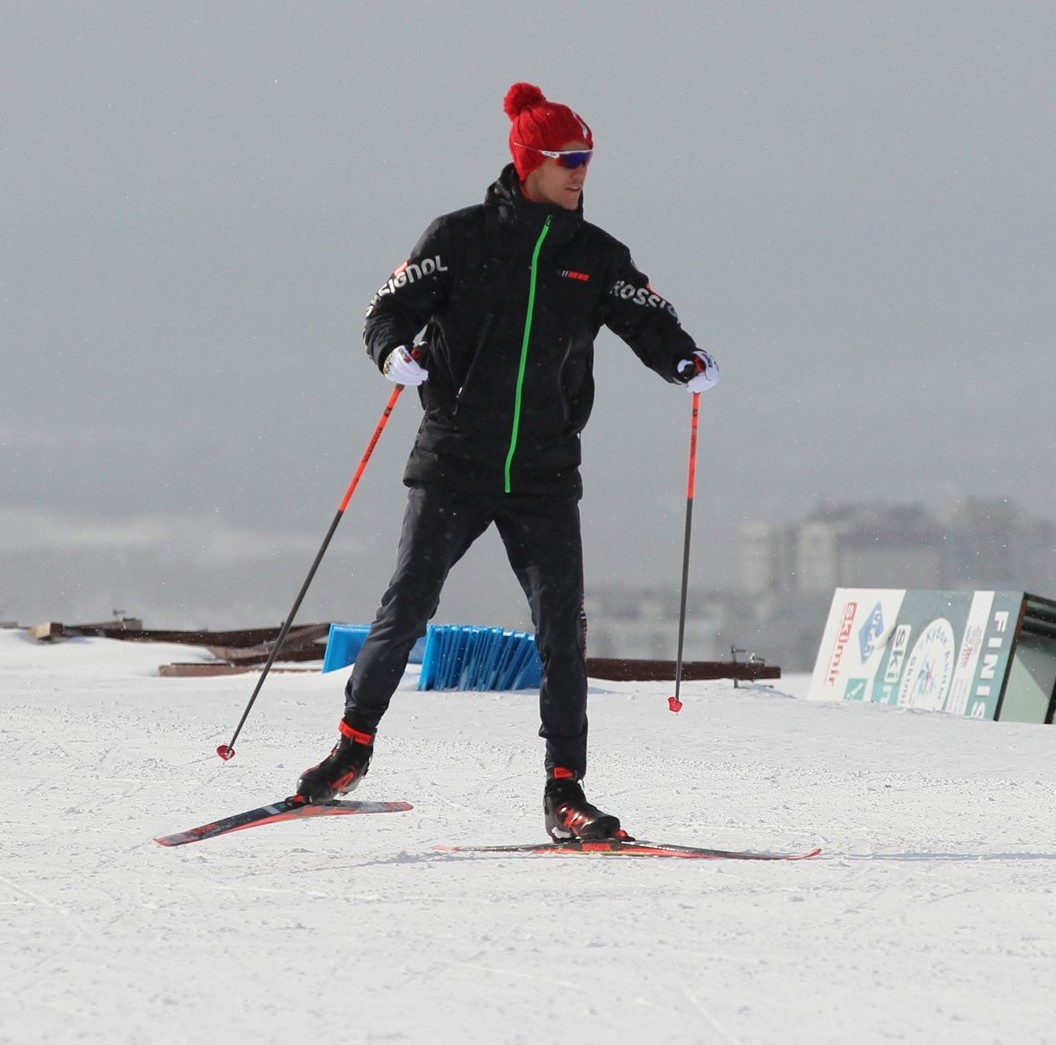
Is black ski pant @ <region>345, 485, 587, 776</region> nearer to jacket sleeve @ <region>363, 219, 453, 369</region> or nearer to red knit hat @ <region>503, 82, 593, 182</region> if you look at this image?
jacket sleeve @ <region>363, 219, 453, 369</region>

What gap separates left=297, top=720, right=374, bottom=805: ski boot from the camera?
12.5 ft

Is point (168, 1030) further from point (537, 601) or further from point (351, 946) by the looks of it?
point (537, 601)

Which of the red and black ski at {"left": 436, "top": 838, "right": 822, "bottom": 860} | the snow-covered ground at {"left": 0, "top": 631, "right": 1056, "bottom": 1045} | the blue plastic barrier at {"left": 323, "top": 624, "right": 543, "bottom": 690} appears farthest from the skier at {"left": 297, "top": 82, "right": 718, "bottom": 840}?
the blue plastic barrier at {"left": 323, "top": 624, "right": 543, "bottom": 690}

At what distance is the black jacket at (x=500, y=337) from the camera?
3.81 meters

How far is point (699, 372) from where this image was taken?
394cm

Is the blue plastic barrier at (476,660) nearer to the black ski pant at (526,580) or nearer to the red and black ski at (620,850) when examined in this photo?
the black ski pant at (526,580)

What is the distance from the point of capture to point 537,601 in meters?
3.88

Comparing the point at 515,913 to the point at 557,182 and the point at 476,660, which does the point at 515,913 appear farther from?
the point at 476,660

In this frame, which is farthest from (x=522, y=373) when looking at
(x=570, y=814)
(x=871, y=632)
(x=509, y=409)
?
(x=871, y=632)

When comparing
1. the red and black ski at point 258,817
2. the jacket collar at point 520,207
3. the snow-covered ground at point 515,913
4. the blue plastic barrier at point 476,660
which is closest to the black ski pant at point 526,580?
the red and black ski at point 258,817

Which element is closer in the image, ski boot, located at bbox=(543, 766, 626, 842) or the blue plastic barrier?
ski boot, located at bbox=(543, 766, 626, 842)

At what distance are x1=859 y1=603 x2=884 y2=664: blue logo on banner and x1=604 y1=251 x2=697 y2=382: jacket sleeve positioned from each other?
426 inches

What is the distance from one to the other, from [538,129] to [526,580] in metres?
1.26

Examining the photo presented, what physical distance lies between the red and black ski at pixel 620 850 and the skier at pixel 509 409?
17cm
